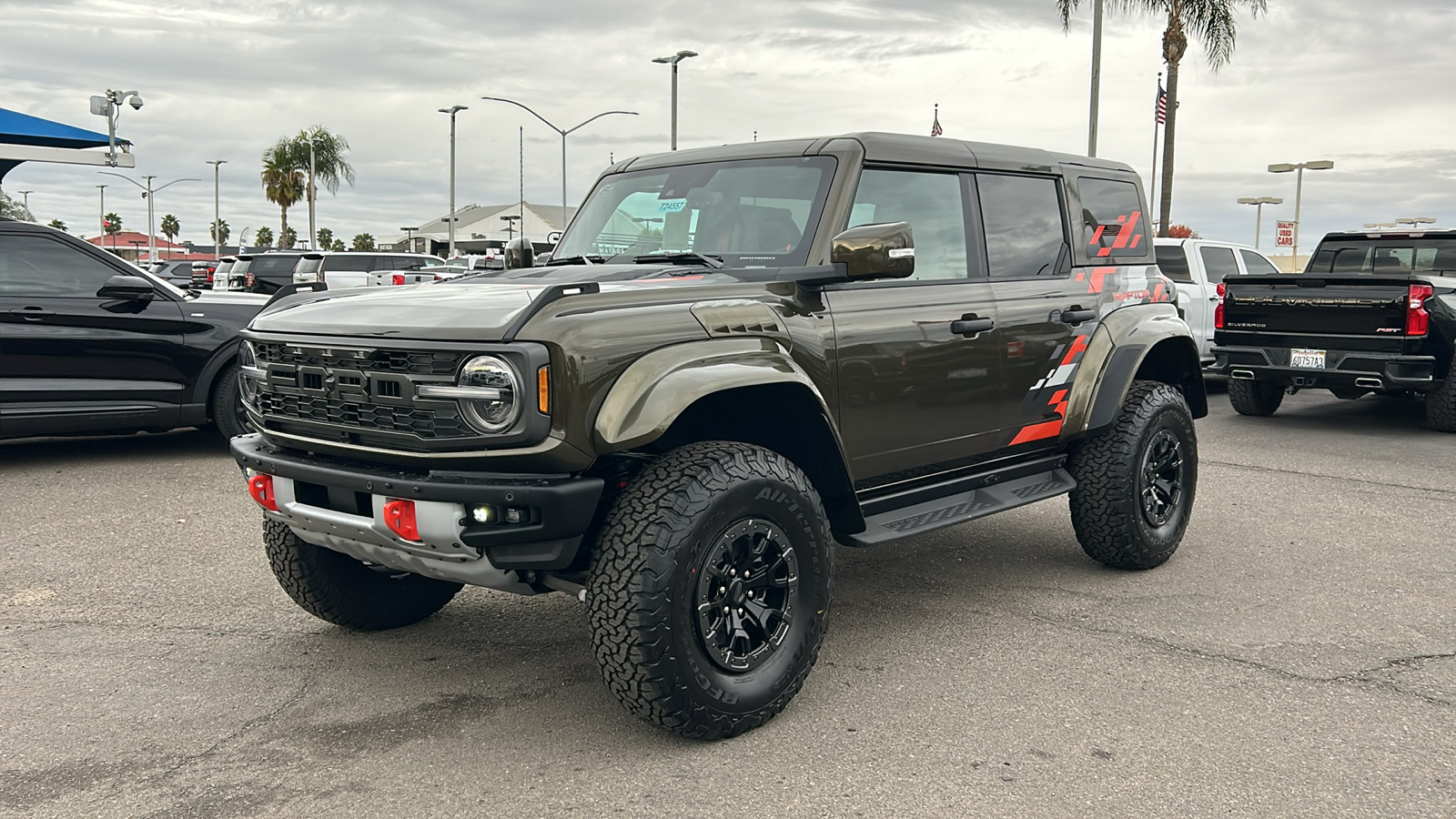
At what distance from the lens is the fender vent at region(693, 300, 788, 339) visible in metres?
3.68

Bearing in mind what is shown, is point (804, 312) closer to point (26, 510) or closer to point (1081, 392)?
point (1081, 392)

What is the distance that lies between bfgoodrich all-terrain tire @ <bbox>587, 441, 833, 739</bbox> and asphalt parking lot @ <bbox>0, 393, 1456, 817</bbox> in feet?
0.60

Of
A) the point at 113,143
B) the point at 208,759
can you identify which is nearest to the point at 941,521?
the point at 208,759

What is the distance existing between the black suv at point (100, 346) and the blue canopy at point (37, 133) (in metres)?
10.2

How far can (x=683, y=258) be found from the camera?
4.38 meters

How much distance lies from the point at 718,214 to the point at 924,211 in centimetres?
87

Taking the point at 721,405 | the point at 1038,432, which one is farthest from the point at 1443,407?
the point at 721,405

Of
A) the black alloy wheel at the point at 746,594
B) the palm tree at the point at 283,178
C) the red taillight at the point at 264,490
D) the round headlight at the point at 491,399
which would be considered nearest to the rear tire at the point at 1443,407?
the black alloy wheel at the point at 746,594

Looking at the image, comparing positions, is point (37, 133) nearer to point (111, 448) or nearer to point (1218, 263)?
point (111, 448)

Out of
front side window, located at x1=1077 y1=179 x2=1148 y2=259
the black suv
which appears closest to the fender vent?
front side window, located at x1=1077 y1=179 x2=1148 y2=259

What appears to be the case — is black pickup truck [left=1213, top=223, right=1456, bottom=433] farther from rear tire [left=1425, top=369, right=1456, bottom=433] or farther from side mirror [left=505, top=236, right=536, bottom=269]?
side mirror [left=505, top=236, right=536, bottom=269]

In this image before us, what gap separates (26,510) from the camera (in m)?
6.81

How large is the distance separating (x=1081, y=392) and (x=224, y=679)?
144 inches

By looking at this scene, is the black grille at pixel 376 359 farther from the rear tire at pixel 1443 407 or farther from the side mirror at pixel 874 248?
the rear tire at pixel 1443 407
